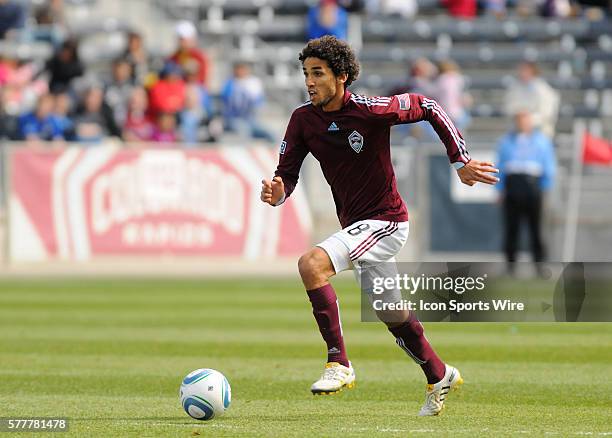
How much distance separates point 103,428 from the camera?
303 inches

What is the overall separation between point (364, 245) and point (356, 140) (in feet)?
2.17

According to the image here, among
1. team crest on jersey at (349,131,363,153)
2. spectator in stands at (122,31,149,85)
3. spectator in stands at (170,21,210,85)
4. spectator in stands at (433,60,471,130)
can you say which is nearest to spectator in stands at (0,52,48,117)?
spectator in stands at (122,31,149,85)

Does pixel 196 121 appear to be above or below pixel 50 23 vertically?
below

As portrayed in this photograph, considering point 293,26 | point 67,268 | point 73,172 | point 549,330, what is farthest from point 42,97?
point 549,330

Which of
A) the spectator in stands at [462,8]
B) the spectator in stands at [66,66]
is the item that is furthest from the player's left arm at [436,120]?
the spectator in stands at [462,8]

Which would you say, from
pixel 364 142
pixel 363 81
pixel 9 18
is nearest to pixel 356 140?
pixel 364 142

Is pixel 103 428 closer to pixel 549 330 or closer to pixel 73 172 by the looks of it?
pixel 549 330

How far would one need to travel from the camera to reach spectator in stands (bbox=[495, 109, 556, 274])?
1988 centimetres

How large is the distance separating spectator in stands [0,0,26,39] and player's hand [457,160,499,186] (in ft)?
63.8

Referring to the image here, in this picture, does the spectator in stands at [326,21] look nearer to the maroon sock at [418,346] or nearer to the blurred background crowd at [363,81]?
the blurred background crowd at [363,81]

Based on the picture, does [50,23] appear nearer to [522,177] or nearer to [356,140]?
[522,177]

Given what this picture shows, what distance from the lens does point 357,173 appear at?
27.5ft

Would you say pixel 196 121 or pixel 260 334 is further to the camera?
pixel 196 121

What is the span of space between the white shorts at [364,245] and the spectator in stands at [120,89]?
15.7 m
